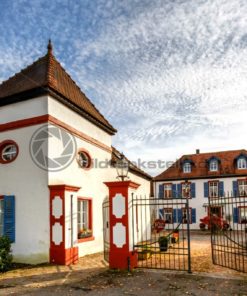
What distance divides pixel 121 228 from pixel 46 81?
571cm

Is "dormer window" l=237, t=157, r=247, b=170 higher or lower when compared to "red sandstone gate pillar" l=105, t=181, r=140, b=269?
higher

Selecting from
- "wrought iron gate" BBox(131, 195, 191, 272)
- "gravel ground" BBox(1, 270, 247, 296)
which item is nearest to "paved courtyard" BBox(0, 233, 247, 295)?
"gravel ground" BBox(1, 270, 247, 296)

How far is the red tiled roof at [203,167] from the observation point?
1082 inches

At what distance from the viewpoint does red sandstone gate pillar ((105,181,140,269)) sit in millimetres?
8172

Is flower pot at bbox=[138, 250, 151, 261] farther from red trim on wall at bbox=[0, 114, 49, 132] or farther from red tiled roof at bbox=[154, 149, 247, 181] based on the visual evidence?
red tiled roof at bbox=[154, 149, 247, 181]

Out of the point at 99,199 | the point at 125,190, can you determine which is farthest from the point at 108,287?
the point at 99,199

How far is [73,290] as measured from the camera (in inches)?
257

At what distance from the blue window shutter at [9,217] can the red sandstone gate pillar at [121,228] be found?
12.2 ft

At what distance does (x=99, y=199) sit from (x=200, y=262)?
5.16 meters

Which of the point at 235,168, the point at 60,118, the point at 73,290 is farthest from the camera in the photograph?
the point at 235,168

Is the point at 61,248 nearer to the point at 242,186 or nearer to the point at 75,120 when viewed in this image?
the point at 75,120

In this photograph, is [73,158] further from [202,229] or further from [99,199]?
[202,229]

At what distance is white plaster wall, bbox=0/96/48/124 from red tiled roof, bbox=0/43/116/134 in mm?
377

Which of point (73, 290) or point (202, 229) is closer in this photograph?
point (73, 290)
